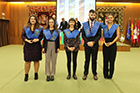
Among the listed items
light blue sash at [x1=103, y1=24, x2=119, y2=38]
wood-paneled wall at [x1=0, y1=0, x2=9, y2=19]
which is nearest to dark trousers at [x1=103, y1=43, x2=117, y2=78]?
light blue sash at [x1=103, y1=24, x2=119, y2=38]

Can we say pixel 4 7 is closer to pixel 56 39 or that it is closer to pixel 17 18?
pixel 17 18

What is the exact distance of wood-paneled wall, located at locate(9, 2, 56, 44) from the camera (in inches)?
380

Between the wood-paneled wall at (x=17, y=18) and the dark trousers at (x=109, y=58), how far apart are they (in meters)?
7.12

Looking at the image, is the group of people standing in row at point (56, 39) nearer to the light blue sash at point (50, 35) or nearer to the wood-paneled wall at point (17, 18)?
the light blue sash at point (50, 35)

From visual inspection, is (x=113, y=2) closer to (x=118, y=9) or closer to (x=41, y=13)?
(x=118, y=9)

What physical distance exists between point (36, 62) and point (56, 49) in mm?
488

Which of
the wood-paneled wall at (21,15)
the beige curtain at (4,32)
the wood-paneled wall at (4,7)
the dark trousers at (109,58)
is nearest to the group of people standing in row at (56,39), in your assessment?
the dark trousers at (109,58)

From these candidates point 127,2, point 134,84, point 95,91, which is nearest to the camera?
point 95,91

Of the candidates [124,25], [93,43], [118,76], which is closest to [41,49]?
[93,43]

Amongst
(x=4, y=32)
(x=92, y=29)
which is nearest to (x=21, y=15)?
(x=4, y=32)

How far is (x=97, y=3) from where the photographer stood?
30.9 feet

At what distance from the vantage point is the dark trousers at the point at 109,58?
125 inches

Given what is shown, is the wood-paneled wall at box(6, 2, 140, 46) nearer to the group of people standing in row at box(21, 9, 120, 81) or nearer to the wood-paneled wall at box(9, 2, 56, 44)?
the wood-paneled wall at box(9, 2, 56, 44)

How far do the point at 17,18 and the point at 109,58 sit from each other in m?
8.01
